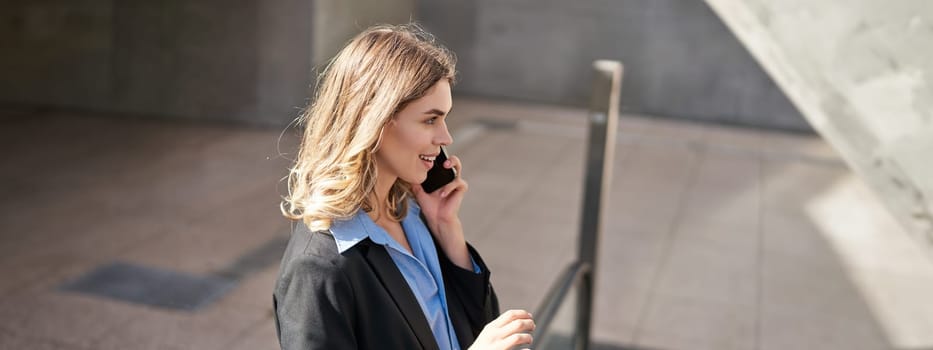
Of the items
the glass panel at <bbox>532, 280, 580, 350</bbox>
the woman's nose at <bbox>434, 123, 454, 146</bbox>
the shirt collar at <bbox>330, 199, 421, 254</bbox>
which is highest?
the woman's nose at <bbox>434, 123, 454, 146</bbox>

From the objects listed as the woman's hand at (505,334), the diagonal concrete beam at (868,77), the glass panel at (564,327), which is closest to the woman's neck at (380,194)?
the woman's hand at (505,334)

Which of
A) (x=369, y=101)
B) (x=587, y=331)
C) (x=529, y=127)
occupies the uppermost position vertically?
(x=369, y=101)

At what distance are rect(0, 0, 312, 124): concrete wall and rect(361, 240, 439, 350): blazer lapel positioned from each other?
8.77m

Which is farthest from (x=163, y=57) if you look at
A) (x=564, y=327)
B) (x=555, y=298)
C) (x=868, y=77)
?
(x=868, y=77)

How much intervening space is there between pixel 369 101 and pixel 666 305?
15.7ft

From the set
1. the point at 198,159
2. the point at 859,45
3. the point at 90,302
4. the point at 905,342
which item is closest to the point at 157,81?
the point at 198,159

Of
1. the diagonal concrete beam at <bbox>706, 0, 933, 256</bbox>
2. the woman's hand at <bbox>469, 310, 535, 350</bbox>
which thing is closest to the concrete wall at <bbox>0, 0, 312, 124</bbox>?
the diagonal concrete beam at <bbox>706, 0, 933, 256</bbox>

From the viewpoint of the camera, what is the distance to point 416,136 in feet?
5.36

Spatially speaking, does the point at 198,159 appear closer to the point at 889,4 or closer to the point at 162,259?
the point at 162,259

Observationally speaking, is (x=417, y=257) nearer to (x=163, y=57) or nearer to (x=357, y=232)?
(x=357, y=232)

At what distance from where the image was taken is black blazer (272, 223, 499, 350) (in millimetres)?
1562

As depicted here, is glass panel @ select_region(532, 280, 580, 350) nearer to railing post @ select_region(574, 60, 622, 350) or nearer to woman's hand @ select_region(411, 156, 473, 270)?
railing post @ select_region(574, 60, 622, 350)

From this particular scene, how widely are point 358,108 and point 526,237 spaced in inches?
225

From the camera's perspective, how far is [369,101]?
1578 millimetres
